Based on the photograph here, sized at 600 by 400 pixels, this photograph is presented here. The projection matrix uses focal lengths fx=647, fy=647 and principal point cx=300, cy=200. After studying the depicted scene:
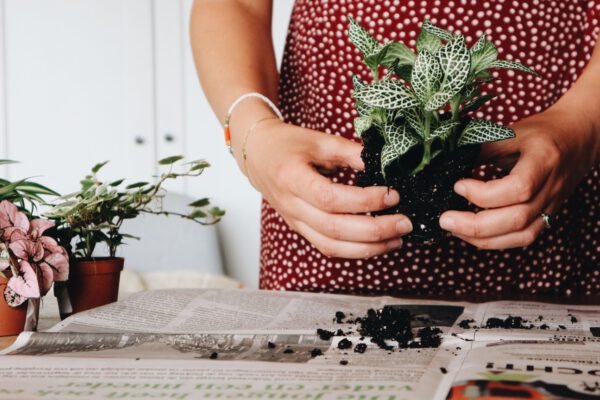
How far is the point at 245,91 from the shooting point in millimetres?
969

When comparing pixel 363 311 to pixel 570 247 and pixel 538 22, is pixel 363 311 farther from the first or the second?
pixel 538 22

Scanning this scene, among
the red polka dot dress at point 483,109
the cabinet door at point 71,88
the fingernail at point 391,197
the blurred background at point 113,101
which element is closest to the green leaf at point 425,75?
the fingernail at point 391,197

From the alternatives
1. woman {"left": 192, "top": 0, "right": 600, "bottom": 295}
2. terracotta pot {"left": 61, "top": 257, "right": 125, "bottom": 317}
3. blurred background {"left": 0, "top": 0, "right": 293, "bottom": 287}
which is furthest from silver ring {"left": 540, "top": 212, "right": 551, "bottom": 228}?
blurred background {"left": 0, "top": 0, "right": 293, "bottom": 287}

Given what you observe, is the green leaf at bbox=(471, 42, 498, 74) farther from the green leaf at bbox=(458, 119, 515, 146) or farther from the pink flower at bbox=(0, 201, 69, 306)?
the pink flower at bbox=(0, 201, 69, 306)

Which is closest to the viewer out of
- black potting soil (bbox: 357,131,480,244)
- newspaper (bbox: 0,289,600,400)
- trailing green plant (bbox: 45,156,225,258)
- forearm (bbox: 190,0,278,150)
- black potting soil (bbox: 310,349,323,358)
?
newspaper (bbox: 0,289,600,400)

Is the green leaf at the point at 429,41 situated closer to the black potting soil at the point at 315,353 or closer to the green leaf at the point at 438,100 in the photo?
the green leaf at the point at 438,100

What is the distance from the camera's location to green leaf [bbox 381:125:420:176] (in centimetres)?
62

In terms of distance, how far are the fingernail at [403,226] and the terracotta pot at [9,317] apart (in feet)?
1.41

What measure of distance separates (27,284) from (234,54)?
506 millimetres

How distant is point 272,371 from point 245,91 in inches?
21.5

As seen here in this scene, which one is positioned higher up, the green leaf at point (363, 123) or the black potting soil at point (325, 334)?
the green leaf at point (363, 123)

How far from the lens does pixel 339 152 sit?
28.7 inches

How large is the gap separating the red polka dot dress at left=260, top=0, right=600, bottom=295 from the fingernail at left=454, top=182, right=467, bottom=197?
1.03ft

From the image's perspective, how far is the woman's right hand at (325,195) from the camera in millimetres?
692
